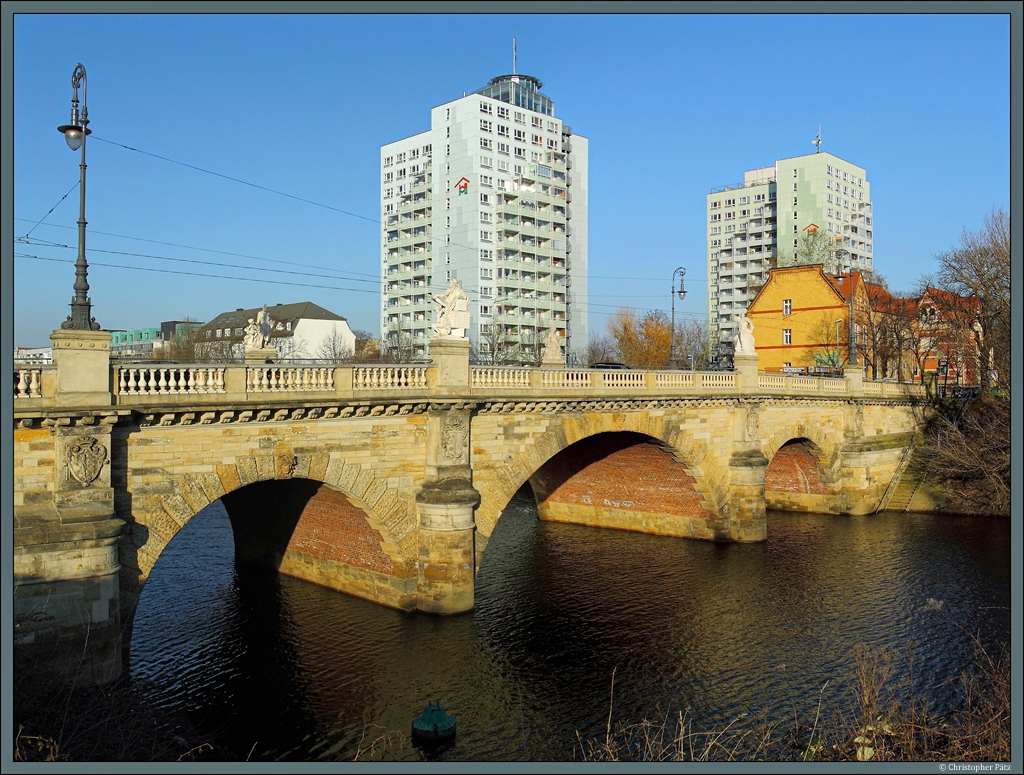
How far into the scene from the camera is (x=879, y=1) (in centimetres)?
984

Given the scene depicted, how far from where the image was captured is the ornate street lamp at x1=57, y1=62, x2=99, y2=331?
12914mm

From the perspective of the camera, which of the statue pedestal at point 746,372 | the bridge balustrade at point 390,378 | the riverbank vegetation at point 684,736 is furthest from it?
the statue pedestal at point 746,372

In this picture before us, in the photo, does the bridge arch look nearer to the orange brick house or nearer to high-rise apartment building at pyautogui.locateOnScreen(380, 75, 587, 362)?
the orange brick house

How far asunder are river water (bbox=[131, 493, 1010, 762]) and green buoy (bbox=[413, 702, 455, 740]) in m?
0.28

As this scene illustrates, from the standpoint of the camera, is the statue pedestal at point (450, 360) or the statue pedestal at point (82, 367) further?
the statue pedestal at point (450, 360)

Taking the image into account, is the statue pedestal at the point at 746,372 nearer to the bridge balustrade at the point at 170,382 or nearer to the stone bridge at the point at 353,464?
the stone bridge at the point at 353,464

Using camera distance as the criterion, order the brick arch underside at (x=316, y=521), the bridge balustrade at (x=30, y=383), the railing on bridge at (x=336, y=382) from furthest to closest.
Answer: the brick arch underside at (x=316, y=521), the railing on bridge at (x=336, y=382), the bridge balustrade at (x=30, y=383)

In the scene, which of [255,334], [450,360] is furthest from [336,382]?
[255,334]

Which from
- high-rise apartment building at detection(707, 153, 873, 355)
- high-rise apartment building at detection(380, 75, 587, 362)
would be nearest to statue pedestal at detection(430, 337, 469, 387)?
high-rise apartment building at detection(380, 75, 587, 362)

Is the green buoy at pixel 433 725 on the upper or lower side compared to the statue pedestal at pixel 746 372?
lower

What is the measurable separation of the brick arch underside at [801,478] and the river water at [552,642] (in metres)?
8.15

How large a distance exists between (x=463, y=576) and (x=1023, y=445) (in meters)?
14.9

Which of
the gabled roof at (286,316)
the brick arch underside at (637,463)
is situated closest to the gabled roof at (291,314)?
the gabled roof at (286,316)

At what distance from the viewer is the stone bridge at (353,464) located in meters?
14.4
